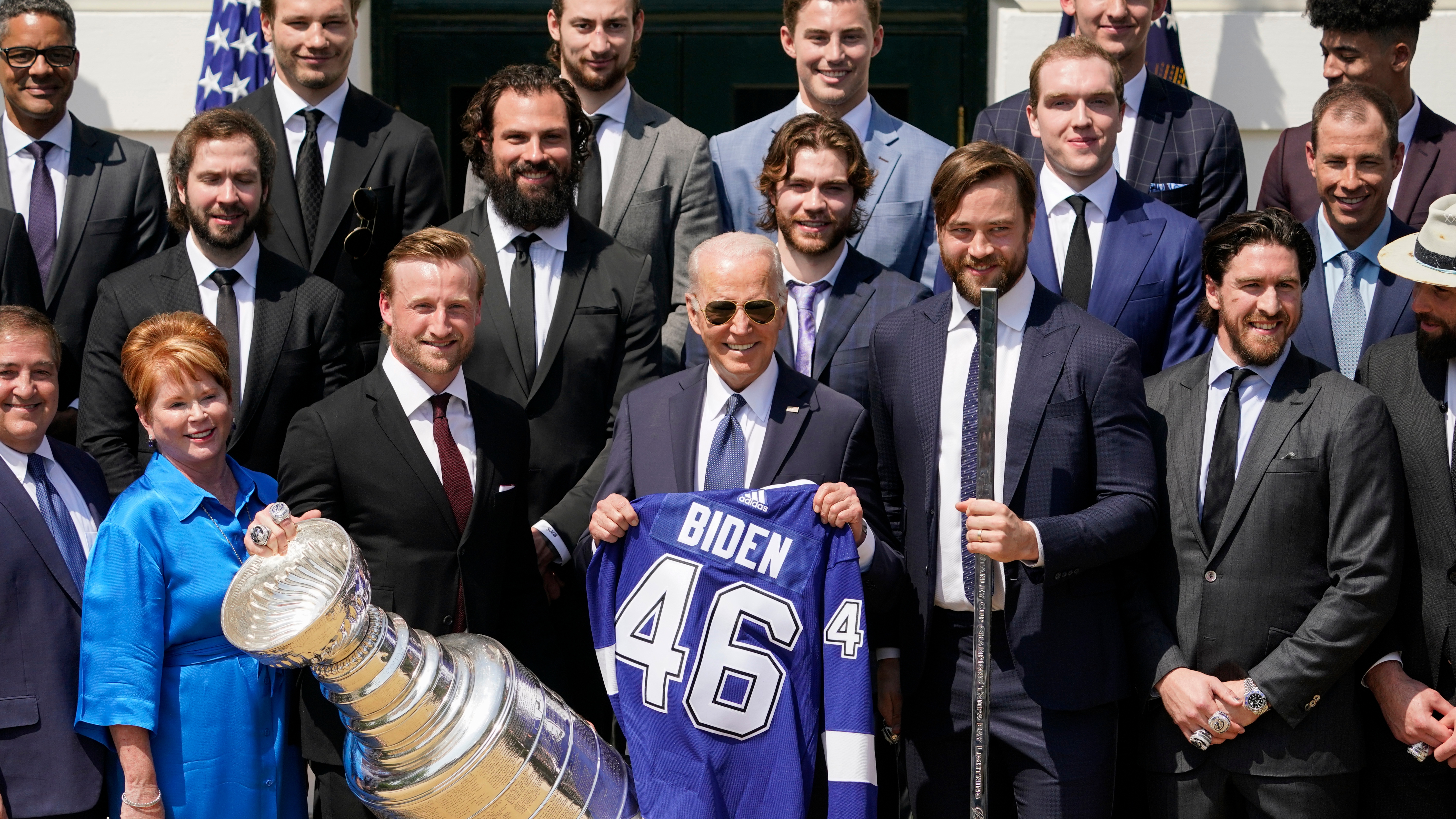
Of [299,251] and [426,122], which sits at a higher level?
[426,122]

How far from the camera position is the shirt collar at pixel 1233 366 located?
4988 millimetres

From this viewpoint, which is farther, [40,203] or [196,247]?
[40,203]

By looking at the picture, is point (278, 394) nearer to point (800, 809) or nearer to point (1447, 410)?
point (800, 809)

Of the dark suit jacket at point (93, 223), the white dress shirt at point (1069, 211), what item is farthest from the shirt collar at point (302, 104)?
the white dress shirt at point (1069, 211)

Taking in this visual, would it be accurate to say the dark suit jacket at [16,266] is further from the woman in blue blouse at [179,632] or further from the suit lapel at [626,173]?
the suit lapel at [626,173]

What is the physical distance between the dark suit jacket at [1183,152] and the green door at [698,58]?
2723 mm

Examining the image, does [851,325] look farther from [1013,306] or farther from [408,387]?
[408,387]

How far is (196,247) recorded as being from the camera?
5582mm

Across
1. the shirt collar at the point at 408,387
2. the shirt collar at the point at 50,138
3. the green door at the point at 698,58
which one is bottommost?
the shirt collar at the point at 408,387

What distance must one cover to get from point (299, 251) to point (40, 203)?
1018mm

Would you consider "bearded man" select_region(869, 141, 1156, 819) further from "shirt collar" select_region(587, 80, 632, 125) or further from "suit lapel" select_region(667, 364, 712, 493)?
"shirt collar" select_region(587, 80, 632, 125)

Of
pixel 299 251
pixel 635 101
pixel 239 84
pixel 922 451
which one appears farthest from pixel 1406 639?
pixel 239 84

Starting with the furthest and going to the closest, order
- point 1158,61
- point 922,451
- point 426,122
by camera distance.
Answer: point 426,122, point 1158,61, point 922,451

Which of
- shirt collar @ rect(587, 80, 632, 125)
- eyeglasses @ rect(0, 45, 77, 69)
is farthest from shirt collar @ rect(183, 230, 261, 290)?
shirt collar @ rect(587, 80, 632, 125)
